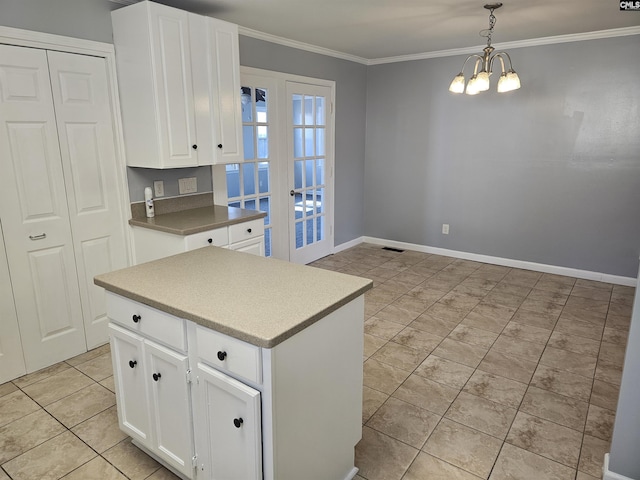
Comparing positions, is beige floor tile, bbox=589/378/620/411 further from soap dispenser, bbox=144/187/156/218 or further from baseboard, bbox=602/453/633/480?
soap dispenser, bbox=144/187/156/218

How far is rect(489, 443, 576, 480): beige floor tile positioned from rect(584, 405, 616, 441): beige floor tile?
356mm

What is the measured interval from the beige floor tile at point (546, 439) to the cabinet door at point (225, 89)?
2559mm

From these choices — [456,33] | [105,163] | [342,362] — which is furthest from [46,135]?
[456,33]

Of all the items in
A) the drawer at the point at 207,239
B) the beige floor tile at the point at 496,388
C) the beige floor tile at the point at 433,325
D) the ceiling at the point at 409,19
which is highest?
the ceiling at the point at 409,19

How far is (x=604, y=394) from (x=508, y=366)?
0.53 metres

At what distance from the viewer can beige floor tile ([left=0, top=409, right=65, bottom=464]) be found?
206 centimetres


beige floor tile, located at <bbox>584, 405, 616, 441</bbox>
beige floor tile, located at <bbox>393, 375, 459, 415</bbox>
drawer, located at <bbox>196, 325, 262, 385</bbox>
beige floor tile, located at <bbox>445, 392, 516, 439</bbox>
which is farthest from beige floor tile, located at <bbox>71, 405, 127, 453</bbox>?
beige floor tile, located at <bbox>584, 405, 616, 441</bbox>

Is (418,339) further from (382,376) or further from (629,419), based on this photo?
(629,419)

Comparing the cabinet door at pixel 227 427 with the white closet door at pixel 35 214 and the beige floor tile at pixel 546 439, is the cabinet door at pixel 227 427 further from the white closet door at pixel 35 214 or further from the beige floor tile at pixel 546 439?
the white closet door at pixel 35 214

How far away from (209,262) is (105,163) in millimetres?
1366

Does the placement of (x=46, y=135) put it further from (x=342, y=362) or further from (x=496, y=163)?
(x=496, y=163)

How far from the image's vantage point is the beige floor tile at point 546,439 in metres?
2.03

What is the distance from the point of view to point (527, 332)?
329cm

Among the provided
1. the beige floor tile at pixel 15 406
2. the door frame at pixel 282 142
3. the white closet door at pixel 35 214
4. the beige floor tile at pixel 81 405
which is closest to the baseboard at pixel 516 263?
the door frame at pixel 282 142
